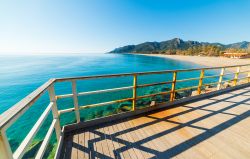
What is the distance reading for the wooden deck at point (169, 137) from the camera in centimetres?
243

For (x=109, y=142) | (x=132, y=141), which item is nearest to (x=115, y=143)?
(x=109, y=142)

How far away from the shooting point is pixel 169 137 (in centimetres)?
286

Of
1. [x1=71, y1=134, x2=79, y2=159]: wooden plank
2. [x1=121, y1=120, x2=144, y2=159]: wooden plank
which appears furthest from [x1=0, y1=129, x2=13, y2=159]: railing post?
[x1=121, y1=120, x2=144, y2=159]: wooden plank

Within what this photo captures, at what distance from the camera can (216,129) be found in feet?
10.4

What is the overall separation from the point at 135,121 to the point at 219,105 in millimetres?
3222

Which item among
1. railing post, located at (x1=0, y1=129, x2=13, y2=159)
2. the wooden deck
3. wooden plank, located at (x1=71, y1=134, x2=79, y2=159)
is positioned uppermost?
railing post, located at (x1=0, y1=129, x2=13, y2=159)

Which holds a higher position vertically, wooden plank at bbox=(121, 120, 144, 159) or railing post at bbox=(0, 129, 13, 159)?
railing post at bbox=(0, 129, 13, 159)

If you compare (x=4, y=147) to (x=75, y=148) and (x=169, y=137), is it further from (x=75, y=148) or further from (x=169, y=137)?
(x=169, y=137)

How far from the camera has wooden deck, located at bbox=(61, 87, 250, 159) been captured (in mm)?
2428

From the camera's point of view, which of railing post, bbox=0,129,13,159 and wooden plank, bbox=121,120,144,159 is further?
wooden plank, bbox=121,120,144,159

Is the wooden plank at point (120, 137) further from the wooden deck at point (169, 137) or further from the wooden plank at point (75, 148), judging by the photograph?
the wooden plank at point (75, 148)

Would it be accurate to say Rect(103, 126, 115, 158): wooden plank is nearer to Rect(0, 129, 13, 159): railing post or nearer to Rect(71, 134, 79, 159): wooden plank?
Rect(71, 134, 79, 159): wooden plank

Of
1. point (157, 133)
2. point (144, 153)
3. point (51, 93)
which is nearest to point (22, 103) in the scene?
point (51, 93)

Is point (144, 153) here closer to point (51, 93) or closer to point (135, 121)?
point (135, 121)
